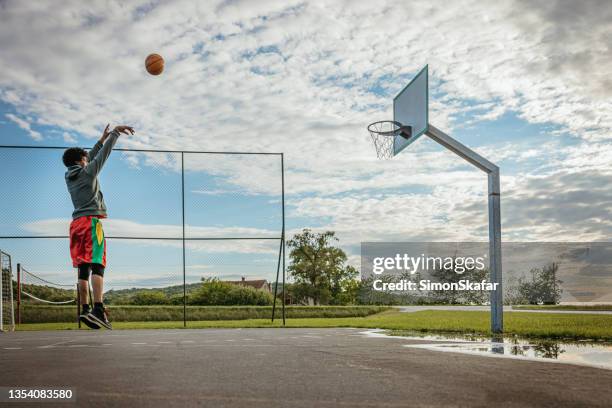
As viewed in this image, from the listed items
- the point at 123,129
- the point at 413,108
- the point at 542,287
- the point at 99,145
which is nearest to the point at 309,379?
the point at 123,129

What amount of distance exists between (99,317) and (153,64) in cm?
487

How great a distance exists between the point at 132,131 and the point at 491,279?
24.9 feet

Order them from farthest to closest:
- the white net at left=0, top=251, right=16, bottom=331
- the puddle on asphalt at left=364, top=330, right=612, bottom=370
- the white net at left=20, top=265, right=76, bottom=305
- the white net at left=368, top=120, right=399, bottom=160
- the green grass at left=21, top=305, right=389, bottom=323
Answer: the green grass at left=21, top=305, right=389, bottom=323 < the white net at left=20, top=265, right=76, bottom=305 < the white net at left=0, top=251, right=16, bottom=331 < the white net at left=368, top=120, right=399, bottom=160 < the puddle on asphalt at left=364, top=330, right=612, bottom=370

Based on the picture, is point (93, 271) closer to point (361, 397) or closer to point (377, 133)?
point (361, 397)

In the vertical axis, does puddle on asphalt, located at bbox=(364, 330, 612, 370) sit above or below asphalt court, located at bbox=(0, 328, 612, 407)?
below

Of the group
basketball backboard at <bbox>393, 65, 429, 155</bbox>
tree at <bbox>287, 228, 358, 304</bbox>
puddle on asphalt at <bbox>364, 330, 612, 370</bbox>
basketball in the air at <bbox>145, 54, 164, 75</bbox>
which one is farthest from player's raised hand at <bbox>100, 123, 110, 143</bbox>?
tree at <bbox>287, 228, 358, 304</bbox>

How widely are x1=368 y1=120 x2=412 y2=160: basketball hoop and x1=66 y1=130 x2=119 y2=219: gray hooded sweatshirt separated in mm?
8836

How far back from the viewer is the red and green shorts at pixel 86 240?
214 inches

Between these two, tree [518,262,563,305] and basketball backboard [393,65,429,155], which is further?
tree [518,262,563,305]

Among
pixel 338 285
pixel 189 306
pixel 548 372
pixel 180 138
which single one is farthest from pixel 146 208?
pixel 338 285

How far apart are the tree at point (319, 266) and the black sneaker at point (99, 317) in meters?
29.0

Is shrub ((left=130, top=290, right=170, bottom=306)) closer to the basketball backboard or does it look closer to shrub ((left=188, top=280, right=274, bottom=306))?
shrub ((left=188, top=280, right=274, bottom=306))

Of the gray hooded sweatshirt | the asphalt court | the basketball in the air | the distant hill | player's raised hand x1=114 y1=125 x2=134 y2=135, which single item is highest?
the basketball in the air

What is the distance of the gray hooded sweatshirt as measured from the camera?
539 cm
